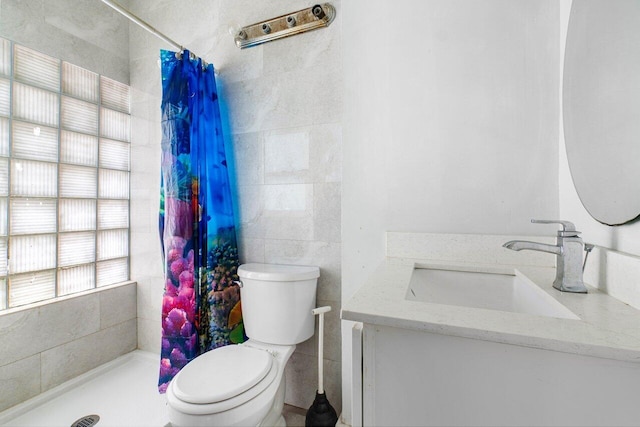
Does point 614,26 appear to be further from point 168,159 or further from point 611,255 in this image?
point 168,159

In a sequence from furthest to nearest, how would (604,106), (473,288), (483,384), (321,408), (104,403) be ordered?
1. (104,403)
2. (321,408)
3. (473,288)
4. (604,106)
5. (483,384)

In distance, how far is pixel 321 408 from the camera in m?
1.20

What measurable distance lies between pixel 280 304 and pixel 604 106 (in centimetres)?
125

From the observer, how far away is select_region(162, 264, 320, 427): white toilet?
0.88 metres

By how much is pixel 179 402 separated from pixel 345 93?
1.39 meters

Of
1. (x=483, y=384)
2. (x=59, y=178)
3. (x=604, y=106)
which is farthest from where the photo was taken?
(x=59, y=178)

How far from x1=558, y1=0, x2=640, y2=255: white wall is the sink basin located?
0.20 metres

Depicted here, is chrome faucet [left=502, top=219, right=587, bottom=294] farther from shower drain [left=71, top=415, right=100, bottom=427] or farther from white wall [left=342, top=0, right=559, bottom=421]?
shower drain [left=71, top=415, right=100, bottom=427]

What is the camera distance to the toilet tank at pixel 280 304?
48.4 inches

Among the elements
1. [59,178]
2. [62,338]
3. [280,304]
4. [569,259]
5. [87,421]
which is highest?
[59,178]

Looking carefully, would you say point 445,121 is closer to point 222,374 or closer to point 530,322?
point 530,322

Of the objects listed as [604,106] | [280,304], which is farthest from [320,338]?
[604,106]

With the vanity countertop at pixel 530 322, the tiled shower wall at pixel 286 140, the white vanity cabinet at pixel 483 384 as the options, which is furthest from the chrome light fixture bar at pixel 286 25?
the white vanity cabinet at pixel 483 384

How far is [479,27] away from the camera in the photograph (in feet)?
3.43
